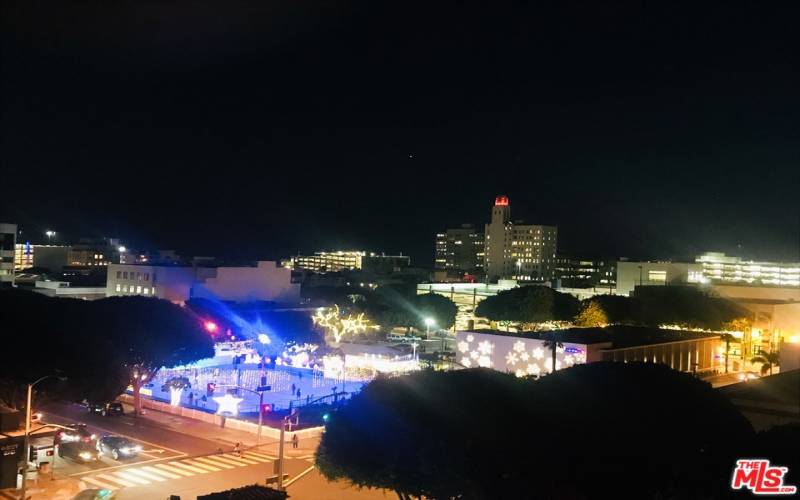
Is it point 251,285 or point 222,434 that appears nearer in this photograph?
point 222,434

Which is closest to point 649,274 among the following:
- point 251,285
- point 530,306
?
point 530,306

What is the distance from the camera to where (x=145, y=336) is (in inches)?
1179

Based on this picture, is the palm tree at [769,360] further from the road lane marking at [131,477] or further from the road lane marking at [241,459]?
the road lane marking at [131,477]

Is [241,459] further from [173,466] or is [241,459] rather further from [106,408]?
[106,408]

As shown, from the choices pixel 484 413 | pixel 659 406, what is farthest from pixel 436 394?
pixel 659 406

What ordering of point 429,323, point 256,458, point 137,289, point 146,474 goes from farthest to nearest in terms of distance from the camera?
point 137,289 < point 429,323 < point 256,458 < point 146,474

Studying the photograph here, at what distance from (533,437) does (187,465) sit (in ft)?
43.1

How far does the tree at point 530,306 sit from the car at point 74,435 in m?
41.4

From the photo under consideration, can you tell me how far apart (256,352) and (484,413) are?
1368 inches

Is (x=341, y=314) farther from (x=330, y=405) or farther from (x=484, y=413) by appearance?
(x=484, y=413)

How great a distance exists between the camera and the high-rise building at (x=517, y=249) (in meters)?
140

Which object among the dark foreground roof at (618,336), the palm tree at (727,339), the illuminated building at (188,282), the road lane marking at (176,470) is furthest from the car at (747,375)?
the illuminated building at (188,282)

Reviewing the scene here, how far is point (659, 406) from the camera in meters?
14.1

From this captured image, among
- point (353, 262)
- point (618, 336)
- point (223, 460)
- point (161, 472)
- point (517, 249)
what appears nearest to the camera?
point (161, 472)
